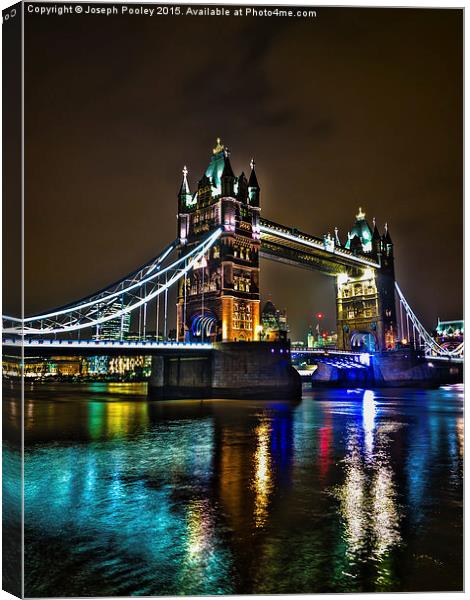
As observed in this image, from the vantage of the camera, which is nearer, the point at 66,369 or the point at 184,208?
the point at 184,208

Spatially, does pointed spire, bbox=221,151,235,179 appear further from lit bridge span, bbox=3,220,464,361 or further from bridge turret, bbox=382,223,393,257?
bridge turret, bbox=382,223,393,257

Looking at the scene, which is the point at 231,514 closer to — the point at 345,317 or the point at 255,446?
the point at 255,446

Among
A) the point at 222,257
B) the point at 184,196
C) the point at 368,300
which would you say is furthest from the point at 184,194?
the point at 368,300

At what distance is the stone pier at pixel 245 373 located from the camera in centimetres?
3170

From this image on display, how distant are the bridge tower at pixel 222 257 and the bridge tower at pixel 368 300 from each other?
25700mm

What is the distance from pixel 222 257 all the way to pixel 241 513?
32.5 m

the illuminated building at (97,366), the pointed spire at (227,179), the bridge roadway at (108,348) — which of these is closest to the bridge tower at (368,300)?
the pointed spire at (227,179)

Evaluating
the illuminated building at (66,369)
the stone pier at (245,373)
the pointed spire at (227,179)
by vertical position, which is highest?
the pointed spire at (227,179)

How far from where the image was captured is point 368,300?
2511 inches

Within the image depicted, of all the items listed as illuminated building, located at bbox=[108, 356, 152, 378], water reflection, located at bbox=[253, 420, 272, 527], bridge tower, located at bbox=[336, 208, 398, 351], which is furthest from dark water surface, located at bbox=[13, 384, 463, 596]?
illuminated building, located at bbox=[108, 356, 152, 378]

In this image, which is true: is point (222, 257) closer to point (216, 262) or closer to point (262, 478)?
point (216, 262)

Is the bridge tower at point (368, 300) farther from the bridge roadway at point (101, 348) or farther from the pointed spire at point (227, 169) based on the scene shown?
the bridge roadway at point (101, 348)

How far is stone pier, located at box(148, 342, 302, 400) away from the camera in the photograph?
1248 inches

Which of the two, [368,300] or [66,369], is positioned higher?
[368,300]
